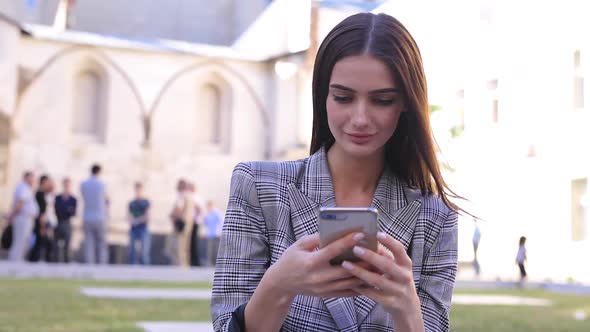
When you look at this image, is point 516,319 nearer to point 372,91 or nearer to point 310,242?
point 372,91

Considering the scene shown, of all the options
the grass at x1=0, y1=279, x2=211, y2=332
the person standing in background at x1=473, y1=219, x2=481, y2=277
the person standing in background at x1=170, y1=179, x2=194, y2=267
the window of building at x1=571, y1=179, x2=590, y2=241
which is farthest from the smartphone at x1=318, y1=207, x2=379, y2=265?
the person standing in background at x1=473, y1=219, x2=481, y2=277

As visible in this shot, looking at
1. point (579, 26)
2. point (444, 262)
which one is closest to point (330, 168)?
point (444, 262)

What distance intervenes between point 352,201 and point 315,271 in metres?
0.53

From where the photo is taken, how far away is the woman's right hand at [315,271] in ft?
6.43

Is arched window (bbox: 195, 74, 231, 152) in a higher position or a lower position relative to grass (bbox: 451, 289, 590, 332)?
higher

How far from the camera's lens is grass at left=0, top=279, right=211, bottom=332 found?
6.71 m

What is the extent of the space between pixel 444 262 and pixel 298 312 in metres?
0.43

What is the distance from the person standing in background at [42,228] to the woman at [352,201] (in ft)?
50.3

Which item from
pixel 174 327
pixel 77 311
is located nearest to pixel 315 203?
pixel 174 327

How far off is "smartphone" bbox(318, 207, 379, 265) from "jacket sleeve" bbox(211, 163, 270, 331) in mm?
471

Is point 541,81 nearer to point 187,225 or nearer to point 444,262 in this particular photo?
point 187,225

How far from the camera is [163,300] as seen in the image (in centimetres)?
1000

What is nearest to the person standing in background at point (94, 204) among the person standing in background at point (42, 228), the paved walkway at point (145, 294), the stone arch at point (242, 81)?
the person standing in background at point (42, 228)

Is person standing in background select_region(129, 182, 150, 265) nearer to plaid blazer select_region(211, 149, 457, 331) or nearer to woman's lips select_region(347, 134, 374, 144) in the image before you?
plaid blazer select_region(211, 149, 457, 331)
